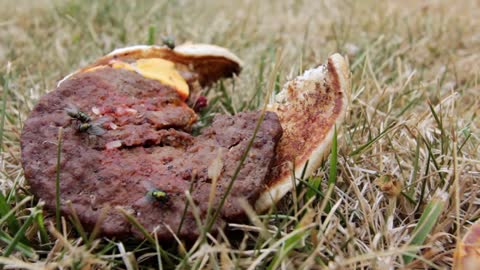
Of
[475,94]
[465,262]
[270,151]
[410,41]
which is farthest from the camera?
[410,41]

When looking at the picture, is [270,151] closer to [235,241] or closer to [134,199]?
[235,241]

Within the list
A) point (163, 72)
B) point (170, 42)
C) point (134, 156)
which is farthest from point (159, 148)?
point (170, 42)

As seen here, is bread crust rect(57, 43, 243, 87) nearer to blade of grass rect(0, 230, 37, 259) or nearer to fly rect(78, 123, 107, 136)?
fly rect(78, 123, 107, 136)

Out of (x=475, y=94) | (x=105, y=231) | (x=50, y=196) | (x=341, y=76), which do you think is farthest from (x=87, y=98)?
(x=475, y=94)

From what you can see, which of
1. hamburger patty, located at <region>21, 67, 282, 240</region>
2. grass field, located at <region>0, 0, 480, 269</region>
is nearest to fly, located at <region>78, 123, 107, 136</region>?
hamburger patty, located at <region>21, 67, 282, 240</region>

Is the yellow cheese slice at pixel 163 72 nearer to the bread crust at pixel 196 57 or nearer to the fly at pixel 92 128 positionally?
the bread crust at pixel 196 57

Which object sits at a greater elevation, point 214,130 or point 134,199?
point 214,130
